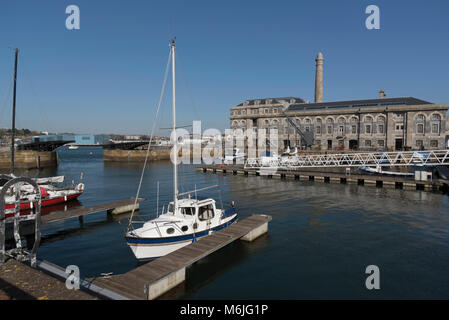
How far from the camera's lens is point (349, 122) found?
95938 millimetres

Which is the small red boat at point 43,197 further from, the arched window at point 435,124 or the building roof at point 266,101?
the arched window at point 435,124

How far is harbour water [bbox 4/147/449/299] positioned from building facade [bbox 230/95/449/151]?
5557 cm

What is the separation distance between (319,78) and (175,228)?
113682mm

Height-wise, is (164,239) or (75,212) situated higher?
(164,239)

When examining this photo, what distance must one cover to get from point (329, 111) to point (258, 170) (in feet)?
151

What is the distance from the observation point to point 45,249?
2245 cm

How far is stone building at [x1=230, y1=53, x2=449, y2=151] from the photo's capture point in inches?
3285

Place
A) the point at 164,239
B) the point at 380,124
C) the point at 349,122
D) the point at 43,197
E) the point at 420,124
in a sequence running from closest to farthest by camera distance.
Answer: the point at 164,239 < the point at 43,197 < the point at 420,124 < the point at 380,124 < the point at 349,122

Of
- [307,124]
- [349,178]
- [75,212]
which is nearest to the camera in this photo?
[75,212]

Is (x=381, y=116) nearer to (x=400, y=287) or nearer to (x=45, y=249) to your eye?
(x=400, y=287)

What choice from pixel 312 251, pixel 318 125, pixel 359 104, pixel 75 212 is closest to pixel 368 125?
pixel 359 104

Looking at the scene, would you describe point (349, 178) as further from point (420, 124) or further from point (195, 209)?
point (420, 124)

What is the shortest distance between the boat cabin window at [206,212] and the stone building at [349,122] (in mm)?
82196

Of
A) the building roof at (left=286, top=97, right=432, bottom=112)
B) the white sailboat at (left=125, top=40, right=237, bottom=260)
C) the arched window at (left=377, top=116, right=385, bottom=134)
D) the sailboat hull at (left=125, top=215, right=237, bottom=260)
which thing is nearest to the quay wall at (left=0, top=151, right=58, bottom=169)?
the white sailboat at (left=125, top=40, right=237, bottom=260)
